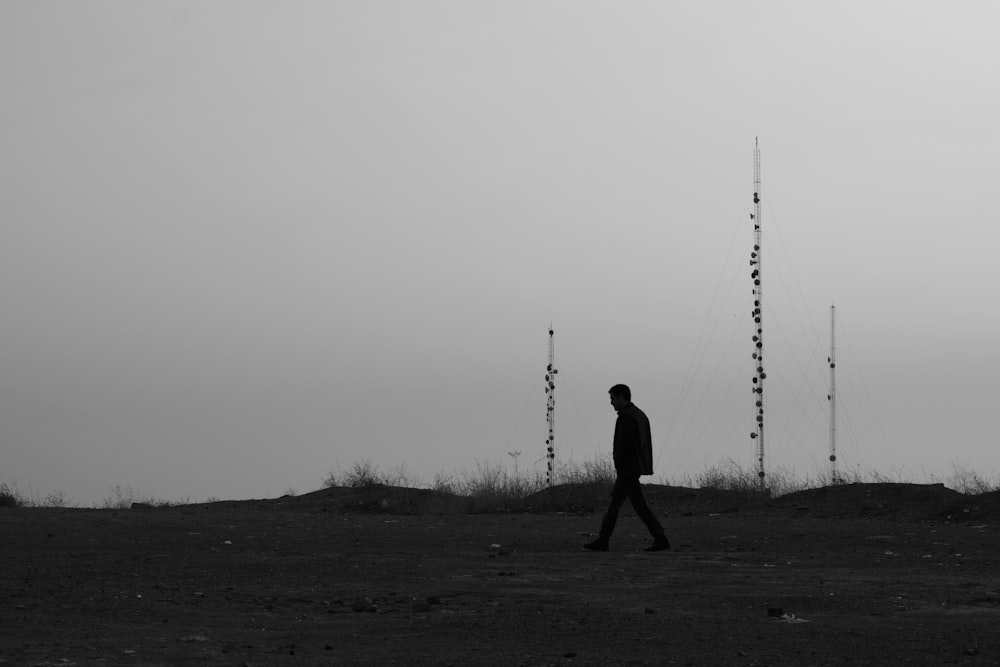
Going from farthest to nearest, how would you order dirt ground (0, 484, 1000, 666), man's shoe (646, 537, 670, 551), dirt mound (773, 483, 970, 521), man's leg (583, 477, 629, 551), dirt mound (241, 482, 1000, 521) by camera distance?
dirt mound (241, 482, 1000, 521) < dirt mound (773, 483, 970, 521) < man's shoe (646, 537, 670, 551) < man's leg (583, 477, 629, 551) < dirt ground (0, 484, 1000, 666)

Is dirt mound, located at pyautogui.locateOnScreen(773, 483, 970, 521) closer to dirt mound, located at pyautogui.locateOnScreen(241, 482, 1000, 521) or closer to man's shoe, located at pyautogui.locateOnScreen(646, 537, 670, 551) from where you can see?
dirt mound, located at pyautogui.locateOnScreen(241, 482, 1000, 521)

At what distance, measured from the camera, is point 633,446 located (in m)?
16.4

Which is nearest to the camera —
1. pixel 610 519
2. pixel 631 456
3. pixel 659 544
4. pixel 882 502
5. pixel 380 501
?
pixel 610 519

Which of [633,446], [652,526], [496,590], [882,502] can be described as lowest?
[496,590]

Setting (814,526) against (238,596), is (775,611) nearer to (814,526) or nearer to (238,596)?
(238,596)

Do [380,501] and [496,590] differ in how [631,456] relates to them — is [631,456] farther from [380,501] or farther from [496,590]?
[380,501]

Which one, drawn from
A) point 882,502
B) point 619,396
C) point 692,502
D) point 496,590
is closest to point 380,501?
point 692,502

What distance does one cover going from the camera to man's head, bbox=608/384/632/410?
16.5 m

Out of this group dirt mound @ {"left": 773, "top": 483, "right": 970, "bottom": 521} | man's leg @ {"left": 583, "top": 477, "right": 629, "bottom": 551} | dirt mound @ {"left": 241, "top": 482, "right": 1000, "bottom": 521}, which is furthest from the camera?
dirt mound @ {"left": 241, "top": 482, "right": 1000, "bottom": 521}

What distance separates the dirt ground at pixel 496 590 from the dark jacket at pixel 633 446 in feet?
3.24

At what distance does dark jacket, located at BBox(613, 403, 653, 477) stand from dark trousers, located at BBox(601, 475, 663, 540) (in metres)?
0.12

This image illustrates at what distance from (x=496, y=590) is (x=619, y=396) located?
4.93m

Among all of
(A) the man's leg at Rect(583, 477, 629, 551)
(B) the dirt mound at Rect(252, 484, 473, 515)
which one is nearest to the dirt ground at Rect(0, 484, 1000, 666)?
(A) the man's leg at Rect(583, 477, 629, 551)

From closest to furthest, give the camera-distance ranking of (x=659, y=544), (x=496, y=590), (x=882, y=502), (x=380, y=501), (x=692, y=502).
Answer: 1. (x=496, y=590)
2. (x=659, y=544)
3. (x=882, y=502)
4. (x=692, y=502)
5. (x=380, y=501)
